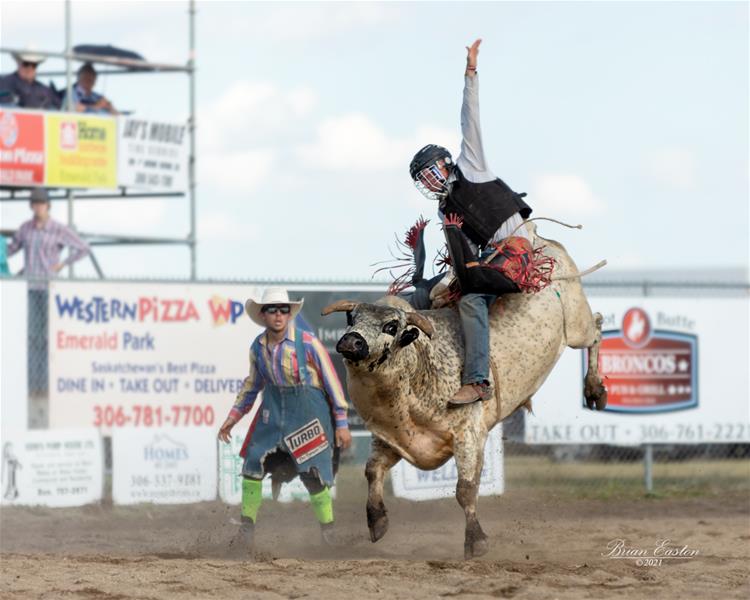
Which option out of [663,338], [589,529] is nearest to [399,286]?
[589,529]

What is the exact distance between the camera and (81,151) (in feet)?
54.1

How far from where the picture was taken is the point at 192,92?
17.1 metres

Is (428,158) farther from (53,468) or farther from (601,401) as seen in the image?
(53,468)

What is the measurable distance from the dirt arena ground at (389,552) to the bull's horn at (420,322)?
132cm

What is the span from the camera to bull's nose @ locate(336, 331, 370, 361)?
22.1 feet

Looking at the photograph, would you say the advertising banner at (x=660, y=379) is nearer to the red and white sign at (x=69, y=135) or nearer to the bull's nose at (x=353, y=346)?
the bull's nose at (x=353, y=346)

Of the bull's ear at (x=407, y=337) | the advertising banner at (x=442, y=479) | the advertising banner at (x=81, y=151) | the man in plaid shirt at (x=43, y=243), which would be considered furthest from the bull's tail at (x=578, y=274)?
the advertising banner at (x=81, y=151)

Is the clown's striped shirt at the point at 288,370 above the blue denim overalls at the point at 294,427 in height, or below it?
above

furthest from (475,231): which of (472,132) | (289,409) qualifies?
(289,409)

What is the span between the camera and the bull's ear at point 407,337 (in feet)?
23.6

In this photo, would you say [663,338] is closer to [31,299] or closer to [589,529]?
[589,529]

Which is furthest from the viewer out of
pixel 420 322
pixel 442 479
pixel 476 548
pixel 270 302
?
pixel 442 479

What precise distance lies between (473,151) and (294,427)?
8.32ft

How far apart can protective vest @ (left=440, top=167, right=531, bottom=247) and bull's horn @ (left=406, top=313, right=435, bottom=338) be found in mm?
888
